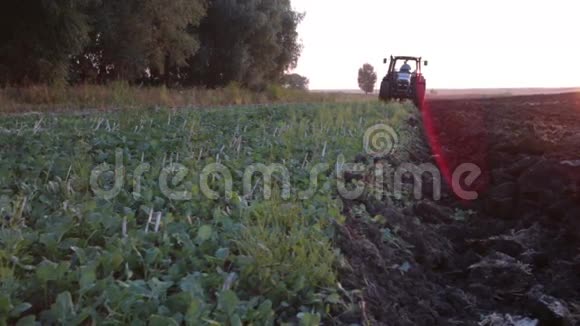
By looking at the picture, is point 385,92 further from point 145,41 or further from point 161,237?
point 161,237

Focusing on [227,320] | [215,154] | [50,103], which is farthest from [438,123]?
[227,320]

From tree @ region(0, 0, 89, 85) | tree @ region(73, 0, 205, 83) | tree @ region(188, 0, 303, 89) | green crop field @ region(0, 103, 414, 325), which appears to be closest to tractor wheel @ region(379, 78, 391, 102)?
tree @ region(73, 0, 205, 83)

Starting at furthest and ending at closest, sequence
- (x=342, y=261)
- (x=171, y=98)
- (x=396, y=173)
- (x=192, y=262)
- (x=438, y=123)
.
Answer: (x=171, y=98) → (x=438, y=123) → (x=396, y=173) → (x=342, y=261) → (x=192, y=262)

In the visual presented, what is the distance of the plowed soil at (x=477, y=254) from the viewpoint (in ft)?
9.59

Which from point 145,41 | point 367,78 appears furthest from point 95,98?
point 367,78

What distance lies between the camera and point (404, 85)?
756 inches

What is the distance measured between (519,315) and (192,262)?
169 cm

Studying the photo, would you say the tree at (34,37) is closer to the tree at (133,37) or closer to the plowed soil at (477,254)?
the tree at (133,37)

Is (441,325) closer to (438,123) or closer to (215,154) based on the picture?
(215,154)

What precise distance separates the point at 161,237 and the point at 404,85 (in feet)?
56.6

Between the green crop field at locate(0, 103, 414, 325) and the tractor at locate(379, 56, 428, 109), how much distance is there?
14.3m

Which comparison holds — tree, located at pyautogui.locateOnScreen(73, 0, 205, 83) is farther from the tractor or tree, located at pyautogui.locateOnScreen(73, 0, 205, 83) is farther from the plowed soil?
the plowed soil

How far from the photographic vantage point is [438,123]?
48.6 feet

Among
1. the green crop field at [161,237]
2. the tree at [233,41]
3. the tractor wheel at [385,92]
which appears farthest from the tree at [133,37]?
the green crop field at [161,237]
